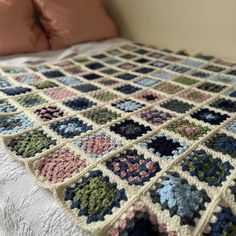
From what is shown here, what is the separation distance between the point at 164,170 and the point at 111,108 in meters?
0.44

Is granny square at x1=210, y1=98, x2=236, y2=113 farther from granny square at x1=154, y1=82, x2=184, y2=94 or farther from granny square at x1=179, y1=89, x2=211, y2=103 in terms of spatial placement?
granny square at x1=154, y1=82, x2=184, y2=94

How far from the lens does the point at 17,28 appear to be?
5.79 ft

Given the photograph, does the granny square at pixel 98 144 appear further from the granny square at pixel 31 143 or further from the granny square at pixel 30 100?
the granny square at pixel 30 100

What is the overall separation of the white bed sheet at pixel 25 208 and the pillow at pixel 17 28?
0.97m

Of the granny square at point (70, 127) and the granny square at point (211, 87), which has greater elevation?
the granny square at point (70, 127)

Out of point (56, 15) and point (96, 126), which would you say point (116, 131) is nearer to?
point (96, 126)

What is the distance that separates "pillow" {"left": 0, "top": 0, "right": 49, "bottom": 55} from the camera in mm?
1715

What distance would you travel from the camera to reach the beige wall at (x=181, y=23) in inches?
68.7

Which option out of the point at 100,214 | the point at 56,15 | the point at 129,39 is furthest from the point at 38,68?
the point at 100,214

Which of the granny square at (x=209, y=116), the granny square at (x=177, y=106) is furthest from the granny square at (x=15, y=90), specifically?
the granny square at (x=209, y=116)

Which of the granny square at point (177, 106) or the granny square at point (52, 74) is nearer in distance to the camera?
the granny square at point (177, 106)

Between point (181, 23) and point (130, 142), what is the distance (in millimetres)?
1275

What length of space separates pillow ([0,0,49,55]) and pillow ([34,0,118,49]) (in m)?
0.09

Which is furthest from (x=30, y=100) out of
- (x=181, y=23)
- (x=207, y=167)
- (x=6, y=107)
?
(x=181, y=23)
